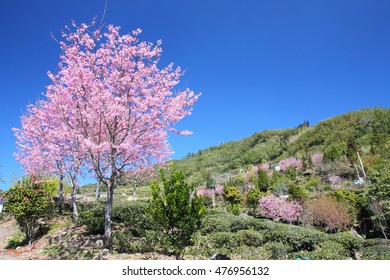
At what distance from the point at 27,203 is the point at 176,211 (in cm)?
781

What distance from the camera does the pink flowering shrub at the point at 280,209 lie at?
77.0ft

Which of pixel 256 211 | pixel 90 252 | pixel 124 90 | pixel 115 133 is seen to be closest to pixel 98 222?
pixel 90 252

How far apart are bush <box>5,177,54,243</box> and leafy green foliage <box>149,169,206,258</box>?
23.2ft

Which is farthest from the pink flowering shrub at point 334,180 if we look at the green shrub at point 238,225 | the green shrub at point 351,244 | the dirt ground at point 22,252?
the dirt ground at point 22,252

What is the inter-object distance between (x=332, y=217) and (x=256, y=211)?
1109 cm

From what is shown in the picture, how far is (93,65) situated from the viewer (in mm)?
8414

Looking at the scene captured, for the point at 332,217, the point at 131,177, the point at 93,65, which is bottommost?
the point at 332,217

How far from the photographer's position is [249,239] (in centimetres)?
1105

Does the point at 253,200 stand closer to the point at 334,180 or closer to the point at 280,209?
the point at 280,209

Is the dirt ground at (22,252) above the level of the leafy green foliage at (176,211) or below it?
below

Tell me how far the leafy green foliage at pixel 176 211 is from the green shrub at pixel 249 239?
5.36m

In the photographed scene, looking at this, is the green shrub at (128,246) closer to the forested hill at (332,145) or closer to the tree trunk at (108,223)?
the tree trunk at (108,223)

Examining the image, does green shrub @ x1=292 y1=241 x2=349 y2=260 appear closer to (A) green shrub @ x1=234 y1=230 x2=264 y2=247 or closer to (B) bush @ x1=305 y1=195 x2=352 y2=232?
(A) green shrub @ x1=234 y1=230 x2=264 y2=247

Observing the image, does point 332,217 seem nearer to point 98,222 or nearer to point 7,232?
point 98,222
